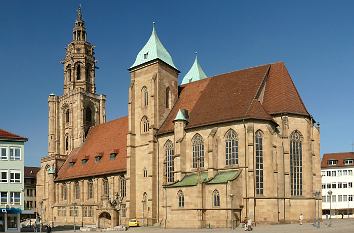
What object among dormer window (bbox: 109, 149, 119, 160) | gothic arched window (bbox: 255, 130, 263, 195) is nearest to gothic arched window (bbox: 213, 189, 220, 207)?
gothic arched window (bbox: 255, 130, 263, 195)

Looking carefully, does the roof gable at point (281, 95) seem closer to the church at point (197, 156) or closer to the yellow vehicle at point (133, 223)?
the church at point (197, 156)

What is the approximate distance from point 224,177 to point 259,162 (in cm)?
425

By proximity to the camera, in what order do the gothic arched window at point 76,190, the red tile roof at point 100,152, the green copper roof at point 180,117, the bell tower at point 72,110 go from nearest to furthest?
the green copper roof at point 180,117
the red tile roof at point 100,152
the gothic arched window at point 76,190
the bell tower at point 72,110

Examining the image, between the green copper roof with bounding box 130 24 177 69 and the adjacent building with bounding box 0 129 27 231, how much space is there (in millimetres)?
19831

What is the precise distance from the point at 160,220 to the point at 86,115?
33236mm

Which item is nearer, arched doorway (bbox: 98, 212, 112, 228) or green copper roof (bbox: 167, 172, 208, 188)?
green copper roof (bbox: 167, 172, 208, 188)

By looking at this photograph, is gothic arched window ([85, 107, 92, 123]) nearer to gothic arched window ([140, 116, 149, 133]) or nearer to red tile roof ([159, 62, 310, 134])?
gothic arched window ([140, 116, 149, 133])

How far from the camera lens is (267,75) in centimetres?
6494

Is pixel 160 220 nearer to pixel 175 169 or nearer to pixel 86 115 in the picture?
pixel 175 169

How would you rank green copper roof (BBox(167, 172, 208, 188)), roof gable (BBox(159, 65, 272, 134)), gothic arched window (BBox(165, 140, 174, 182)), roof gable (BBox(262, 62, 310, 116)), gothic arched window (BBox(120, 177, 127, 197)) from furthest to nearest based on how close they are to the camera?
gothic arched window (BBox(120, 177, 127, 197))
gothic arched window (BBox(165, 140, 174, 182))
roof gable (BBox(262, 62, 310, 116))
roof gable (BBox(159, 65, 272, 134))
green copper roof (BBox(167, 172, 208, 188))

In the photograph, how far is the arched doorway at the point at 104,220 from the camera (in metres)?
69.5

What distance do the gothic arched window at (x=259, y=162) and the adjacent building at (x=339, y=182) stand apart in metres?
51.7

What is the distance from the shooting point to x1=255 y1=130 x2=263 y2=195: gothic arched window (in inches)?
2322

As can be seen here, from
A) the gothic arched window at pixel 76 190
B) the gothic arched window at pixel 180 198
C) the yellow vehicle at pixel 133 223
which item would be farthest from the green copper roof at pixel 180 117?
the gothic arched window at pixel 76 190
